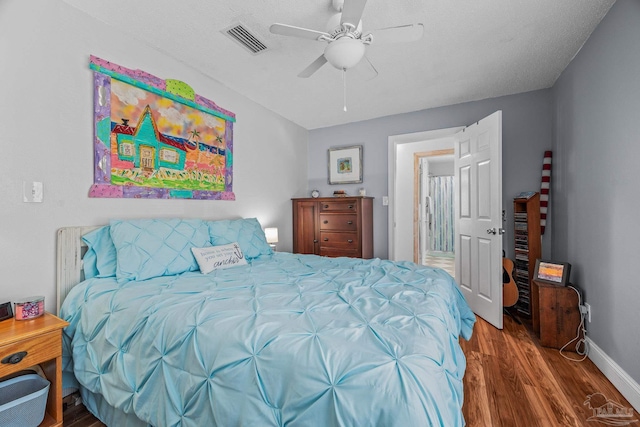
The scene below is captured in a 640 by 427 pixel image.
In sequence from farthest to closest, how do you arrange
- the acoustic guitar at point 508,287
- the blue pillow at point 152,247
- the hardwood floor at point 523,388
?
the acoustic guitar at point 508,287
the blue pillow at point 152,247
the hardwood floor at point 523,388

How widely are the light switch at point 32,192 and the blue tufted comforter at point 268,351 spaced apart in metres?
0.59

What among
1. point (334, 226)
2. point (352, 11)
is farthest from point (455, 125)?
point (352, 11)

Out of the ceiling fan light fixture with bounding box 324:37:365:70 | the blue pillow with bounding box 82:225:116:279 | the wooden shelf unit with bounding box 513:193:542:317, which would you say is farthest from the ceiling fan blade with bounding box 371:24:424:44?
the blue pillow with bounding box 82:225:116:279

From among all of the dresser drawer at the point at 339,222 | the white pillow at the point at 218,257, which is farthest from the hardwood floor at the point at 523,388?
the dresser drawer at the point at 339,222

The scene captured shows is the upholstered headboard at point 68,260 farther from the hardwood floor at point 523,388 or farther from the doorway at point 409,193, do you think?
the doorway at point 409,193

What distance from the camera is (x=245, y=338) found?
0.99 metres

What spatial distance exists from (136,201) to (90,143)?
492 millimetres

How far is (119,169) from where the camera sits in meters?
2.06

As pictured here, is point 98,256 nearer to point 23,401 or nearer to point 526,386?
point 23,401

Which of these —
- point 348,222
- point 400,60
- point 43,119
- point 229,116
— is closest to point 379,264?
point 348,222

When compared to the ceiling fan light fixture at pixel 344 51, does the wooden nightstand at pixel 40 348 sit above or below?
below

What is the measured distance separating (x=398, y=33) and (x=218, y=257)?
197 centimetres

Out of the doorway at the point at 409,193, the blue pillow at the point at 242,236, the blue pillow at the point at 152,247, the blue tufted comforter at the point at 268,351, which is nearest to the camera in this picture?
the blue tufted comforter at the point at 268,351

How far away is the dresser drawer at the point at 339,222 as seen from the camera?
144 inches
